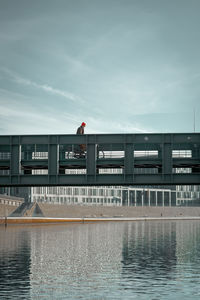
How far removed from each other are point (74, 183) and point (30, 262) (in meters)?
11.3

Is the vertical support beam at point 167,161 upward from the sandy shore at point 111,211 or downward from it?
upward

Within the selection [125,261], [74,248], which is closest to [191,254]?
[125,261]

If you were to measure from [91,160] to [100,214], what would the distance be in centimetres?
11544

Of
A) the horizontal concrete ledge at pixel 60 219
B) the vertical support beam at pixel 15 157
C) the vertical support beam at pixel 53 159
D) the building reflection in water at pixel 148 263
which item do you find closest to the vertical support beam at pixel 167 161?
the building reflection in water at pixel 148 263

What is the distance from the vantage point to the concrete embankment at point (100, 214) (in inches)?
5113

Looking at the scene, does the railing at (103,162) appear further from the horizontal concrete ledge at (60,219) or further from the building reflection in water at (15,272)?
the horizontal concrete ledge at (60,219)

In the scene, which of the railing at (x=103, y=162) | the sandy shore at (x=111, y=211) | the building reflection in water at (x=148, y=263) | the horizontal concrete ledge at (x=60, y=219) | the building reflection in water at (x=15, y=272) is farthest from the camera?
the sandy shore at (x=111, y=211)

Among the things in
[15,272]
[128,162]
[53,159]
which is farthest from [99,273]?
[53,159]

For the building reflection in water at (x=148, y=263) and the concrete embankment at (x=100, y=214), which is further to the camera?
the concrete embankment at (x=100, y=214)

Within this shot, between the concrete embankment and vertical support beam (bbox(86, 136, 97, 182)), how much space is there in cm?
6446

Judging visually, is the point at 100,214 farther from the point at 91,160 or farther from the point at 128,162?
the point at 128,162

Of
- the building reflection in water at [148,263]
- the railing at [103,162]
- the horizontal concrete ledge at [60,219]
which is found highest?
the railing at [103,162]

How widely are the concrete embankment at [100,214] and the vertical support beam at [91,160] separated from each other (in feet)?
211

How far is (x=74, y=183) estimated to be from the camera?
156 feet
